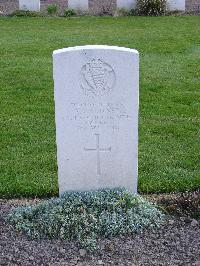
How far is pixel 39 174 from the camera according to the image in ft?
21.5

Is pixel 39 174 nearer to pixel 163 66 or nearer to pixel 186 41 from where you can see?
pixel 163 66

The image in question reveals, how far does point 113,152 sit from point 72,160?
1.16 ft

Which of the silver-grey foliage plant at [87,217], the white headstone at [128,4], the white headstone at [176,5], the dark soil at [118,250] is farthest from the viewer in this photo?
the white headstone at [176,5]

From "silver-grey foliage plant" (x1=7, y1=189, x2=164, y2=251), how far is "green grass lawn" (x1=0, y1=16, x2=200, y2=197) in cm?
72

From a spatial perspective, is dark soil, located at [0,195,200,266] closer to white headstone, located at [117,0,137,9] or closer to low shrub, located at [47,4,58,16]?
low shrub, located at [47,4,58,16]

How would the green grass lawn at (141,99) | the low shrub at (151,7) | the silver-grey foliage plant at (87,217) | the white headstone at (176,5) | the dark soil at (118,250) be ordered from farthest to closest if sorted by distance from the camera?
the white headstone at (176,5), the low shrub at (151,7), the green grass lawn at (141,99), the silver-grey foliage plant at (87,217), the dark soil at (118,250)

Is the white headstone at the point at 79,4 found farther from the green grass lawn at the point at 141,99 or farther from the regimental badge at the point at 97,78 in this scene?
the regimental badge at the point at 97,78

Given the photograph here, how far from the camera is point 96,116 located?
543 cm

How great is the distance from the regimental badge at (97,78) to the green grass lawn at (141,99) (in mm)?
1265

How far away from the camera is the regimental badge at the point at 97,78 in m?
5.29

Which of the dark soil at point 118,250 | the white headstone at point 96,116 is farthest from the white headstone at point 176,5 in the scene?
the dark soil at point 118,250

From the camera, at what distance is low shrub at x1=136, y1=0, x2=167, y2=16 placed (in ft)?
57.3

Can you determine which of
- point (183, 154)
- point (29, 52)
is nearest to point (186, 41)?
point (29, 52)

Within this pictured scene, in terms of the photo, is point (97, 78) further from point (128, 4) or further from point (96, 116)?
point (128, 4)
